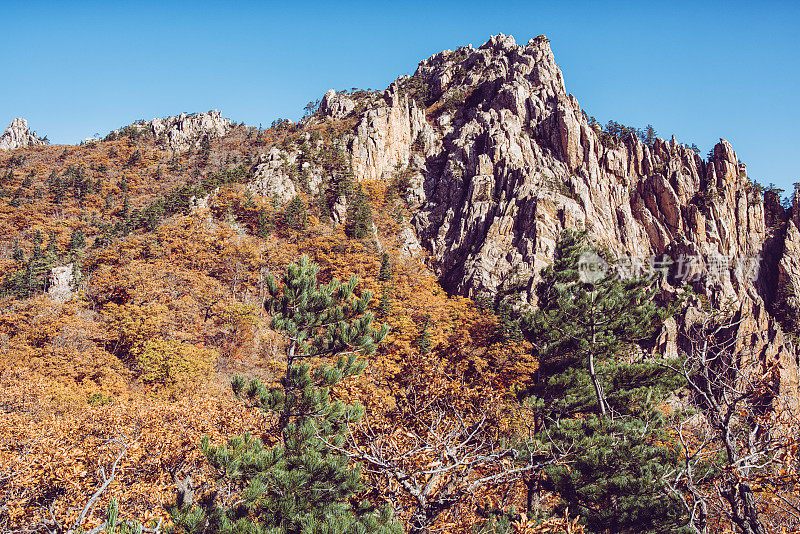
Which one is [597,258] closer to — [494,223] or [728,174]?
[494,223]

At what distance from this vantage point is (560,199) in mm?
48781

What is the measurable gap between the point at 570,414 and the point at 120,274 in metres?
32.8

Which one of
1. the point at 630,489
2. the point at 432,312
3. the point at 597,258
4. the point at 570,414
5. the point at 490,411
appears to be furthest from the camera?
the point at 597,258

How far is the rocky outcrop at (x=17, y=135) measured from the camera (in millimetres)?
111375

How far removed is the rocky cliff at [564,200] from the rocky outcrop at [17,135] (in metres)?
107

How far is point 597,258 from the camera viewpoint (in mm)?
44469

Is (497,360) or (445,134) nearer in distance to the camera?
(497,360)

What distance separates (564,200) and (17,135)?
15171 cm

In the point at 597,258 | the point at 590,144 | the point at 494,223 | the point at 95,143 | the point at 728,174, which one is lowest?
the point at 597,258

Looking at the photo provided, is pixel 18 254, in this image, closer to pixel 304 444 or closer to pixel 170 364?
pixel 170 364

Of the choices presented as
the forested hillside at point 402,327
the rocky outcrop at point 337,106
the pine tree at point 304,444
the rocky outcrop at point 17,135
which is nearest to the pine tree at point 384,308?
the forested hillside at point 402,327

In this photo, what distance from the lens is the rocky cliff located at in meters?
45.4

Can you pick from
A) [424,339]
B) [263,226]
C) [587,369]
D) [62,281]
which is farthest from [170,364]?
[263,226]


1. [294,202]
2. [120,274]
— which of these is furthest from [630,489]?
[294,202]
